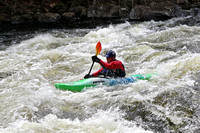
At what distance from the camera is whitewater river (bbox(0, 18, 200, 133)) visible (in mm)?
4035

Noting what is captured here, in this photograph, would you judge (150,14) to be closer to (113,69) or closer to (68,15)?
(68,15)

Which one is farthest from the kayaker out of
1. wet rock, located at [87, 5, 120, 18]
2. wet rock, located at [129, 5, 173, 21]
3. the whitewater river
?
wet rock, located at [87, 5, 120, 18]

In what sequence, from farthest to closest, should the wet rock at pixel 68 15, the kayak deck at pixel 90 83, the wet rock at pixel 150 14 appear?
the wet rock at pixel 68 15 < the wet rock at pixel 150 14 < the kayak deck at pixel 90 83

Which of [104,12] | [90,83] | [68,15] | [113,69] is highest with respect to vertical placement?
[104,12]

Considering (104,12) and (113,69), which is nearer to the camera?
(113,69)

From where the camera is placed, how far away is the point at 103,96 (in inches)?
206

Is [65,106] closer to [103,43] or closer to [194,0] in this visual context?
[103,43]

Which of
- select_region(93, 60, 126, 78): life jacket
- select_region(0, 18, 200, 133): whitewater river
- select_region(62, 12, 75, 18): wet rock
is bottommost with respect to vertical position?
select_region(0, 18, 200, 133): whitewater river

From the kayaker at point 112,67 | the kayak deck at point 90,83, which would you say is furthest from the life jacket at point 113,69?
the kayak deck at point 90,83

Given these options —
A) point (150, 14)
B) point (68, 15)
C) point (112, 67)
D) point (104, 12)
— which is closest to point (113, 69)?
point (112, 67)

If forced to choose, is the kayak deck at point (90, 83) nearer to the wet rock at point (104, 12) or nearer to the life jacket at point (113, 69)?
the life jacket at point (113, 69)

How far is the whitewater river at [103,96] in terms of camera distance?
4.04 meters

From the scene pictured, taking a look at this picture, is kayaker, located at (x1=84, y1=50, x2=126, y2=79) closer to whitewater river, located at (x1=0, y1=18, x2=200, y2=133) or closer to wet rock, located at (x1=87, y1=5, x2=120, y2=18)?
whitewater river, located at (x1=0, y1=18, x2=200, y2=133)

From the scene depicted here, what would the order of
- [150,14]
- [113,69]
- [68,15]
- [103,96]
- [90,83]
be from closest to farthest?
[103,96] < [90,83] < [113,69] < [150,14] < [68,15]
